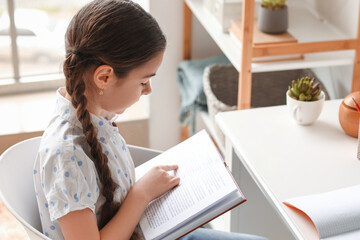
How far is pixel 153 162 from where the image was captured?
53.5 inches

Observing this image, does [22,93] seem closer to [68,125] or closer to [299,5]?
[299,5]

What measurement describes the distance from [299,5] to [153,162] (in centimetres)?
101

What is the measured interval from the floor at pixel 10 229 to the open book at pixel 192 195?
1.01m

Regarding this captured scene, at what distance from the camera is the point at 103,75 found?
113 centimetres

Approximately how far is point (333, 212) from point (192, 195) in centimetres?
28

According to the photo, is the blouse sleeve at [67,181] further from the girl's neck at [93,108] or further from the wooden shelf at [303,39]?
the wooden shelf at [303,39]

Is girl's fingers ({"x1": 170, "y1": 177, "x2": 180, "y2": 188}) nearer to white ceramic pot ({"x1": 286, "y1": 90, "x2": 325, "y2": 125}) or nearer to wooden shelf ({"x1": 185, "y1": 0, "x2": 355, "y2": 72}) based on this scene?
white ceramic pot ({"x1": 286, "y1": 90, "x2": 325, "y2": 125})

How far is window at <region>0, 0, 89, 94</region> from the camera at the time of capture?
99.7 inches

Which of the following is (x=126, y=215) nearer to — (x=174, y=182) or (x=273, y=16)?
(x=174, y=182)

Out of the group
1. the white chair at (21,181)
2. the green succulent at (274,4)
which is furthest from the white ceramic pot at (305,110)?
the white chair at (21,181)

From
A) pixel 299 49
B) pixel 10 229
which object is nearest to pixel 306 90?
pixel 299 49

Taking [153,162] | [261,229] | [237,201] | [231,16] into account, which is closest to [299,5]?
[231,16]

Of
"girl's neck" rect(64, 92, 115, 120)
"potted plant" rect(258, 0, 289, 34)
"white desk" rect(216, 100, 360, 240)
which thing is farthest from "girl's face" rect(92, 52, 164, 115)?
"potted plant" rect(258, 0, 289, 34)

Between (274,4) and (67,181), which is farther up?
(274,4)
